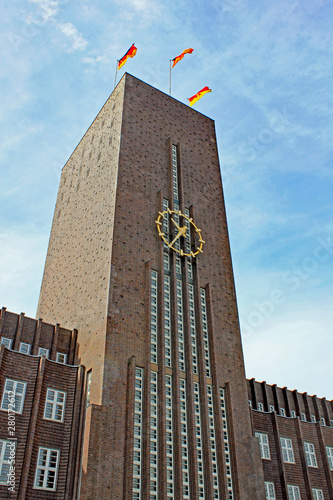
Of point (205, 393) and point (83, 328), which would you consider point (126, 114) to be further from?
point (205, 393)

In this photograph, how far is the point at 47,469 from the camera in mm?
26203

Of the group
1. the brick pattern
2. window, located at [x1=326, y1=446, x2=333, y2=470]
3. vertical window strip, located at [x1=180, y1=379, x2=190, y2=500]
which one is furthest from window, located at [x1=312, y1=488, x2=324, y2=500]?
vertical window strip, located at [x1=180, y1=379, x2=190, y2=500]

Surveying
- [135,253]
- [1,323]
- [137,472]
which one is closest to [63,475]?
[137,472]

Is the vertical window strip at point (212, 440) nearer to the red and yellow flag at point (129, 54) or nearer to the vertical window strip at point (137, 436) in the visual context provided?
the vertical window strip at point (137, 436)

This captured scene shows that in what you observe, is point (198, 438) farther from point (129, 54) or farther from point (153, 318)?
point (129, 54)

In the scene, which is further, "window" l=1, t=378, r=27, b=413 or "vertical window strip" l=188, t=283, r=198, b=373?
"vertical window strip" l=188, t=283, r=198, b=373

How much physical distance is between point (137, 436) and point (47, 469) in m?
5.56

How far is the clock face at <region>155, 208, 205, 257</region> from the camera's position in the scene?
132 ft

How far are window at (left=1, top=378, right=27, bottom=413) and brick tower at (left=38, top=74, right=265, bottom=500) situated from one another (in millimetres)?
3981

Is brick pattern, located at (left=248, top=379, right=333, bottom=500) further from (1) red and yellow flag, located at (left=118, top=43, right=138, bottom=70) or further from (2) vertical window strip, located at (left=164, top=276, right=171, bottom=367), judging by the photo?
(1) red and yellow flag, located at (left=118, top=43, right=138, bottom=70)

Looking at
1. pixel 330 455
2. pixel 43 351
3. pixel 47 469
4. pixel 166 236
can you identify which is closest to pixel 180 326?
pixel 166 236

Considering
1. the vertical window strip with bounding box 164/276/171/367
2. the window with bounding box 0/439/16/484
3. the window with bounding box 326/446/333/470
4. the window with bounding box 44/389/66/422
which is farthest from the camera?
the window with bounding box 326/446/333/470

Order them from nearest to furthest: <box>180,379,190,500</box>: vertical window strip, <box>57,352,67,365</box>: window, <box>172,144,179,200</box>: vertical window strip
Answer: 1. <box>180,379,190,500</box>: vertical window strip
2. <box>57,352,67,365</box>: window
3. <box>172,144,179,200</box>: vertical window strip

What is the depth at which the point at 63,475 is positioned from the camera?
1035 inches
